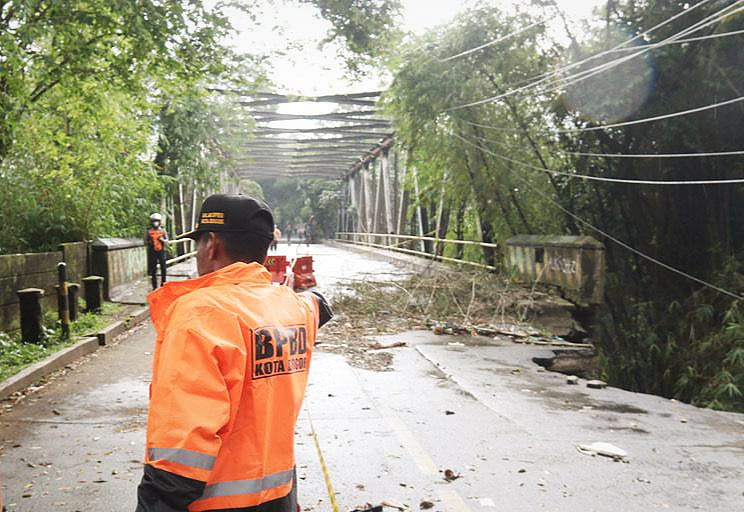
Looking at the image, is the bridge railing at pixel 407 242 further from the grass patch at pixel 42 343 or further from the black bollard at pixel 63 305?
the black bollard at pixel 63 305

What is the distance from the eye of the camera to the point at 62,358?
26.4ft

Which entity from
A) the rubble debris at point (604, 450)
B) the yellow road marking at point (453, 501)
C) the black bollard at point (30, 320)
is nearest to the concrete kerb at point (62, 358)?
the black bollard at point (30, 320)

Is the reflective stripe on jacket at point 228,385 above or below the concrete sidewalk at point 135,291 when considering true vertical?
above

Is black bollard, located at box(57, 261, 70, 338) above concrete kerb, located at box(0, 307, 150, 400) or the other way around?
above

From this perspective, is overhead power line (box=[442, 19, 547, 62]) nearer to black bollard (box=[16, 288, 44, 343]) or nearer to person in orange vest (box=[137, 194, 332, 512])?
black bollard (box=[16, 288, 44, 343])

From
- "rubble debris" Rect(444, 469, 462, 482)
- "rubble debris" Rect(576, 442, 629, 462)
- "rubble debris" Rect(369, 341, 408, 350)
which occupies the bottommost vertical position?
"rubble debris" Rect(369, 341, 408, 350)

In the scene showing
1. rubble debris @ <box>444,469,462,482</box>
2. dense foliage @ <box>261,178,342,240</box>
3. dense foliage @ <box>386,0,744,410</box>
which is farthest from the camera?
dense foliage @ <box>261,178,342,240</box>

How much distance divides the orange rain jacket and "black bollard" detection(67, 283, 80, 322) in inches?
335

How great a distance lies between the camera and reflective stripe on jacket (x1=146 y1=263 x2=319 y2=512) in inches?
70.4

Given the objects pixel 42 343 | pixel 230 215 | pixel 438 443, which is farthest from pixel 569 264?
pixel 230 215

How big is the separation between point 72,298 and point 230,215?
8.81 m

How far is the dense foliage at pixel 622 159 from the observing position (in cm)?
1037

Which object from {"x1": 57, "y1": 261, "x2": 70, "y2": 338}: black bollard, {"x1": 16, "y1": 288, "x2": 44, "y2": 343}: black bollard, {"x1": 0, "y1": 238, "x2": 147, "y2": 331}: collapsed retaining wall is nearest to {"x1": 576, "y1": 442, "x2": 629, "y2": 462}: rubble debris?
{"x1": 16, "y1": 288, "x2": 44, "y2": 343}: black bollard

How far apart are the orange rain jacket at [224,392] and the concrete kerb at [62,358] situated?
17.3ft
